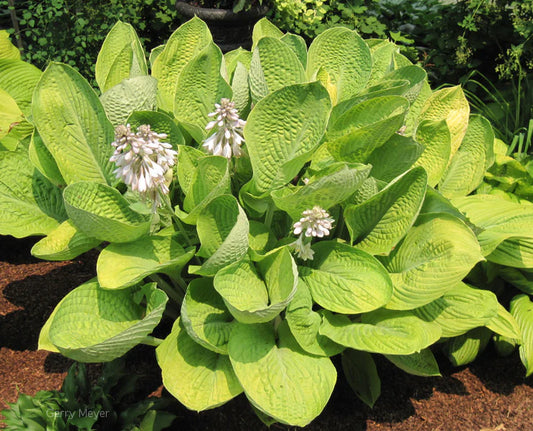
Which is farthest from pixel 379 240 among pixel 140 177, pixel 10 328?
pixel 10 328

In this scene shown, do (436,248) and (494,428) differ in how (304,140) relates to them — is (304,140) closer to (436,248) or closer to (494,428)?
(436,248)

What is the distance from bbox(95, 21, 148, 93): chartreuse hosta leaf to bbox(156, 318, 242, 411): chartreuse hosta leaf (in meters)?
1.01

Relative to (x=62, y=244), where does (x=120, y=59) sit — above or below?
above

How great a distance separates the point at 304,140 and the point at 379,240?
1.44ft

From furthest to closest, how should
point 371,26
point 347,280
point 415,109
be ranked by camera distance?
point 371,26, point 415,109, point 347,280

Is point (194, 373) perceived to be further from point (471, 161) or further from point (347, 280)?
point (471, 161)

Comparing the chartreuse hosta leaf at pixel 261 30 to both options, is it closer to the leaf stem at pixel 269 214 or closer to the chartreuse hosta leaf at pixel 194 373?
the leaf stem at pixel 269 214

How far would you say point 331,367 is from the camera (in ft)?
6.13

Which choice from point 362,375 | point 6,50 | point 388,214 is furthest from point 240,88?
point 6,50

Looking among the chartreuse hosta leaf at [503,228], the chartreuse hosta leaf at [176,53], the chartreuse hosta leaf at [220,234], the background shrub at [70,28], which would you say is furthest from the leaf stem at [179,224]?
→ the background shrub at [70,28]

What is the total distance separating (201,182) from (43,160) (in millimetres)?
660

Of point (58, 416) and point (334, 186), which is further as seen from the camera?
point (58, 416)

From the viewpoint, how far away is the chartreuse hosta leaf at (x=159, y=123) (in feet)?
6.69

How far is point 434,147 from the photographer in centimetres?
229
